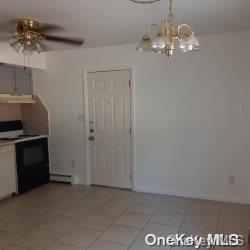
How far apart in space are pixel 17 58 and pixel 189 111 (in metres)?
2.85

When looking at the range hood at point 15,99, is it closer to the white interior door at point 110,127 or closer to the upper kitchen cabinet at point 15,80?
the upper kitchen cabinet at point 15,80

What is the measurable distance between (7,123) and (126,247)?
3.26 metres

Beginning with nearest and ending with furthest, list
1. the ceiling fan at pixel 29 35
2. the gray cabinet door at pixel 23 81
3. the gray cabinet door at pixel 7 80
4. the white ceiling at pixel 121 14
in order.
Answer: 1. the white ceiling at pixel 121 14
2. the ceiling fan at pixel 29 35
3. the gray cabinet door at pixel 7 80
4. the gray cabinet door at pixel 23 81

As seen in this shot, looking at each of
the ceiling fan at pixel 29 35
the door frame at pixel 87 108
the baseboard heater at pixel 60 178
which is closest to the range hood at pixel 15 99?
the door frame at pixel 87 108

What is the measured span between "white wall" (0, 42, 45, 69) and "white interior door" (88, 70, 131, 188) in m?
0.97

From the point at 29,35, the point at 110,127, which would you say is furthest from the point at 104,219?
the point at 29,35

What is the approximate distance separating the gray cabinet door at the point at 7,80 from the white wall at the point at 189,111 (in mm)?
837

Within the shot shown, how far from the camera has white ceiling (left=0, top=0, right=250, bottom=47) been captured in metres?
2.54

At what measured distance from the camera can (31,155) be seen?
4.66 meters

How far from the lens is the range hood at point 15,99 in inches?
174

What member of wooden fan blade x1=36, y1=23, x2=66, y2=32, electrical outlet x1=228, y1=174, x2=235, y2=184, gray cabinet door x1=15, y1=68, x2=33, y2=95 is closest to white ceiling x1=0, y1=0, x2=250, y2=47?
wooden fan blade x1=36, y1=23, x2=66, y2=32

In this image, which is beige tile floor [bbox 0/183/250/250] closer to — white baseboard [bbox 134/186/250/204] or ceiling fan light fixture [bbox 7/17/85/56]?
white baseboard [bbox 134/186/250/204]

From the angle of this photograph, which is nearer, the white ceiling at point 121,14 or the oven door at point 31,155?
the white ceiling at point 121,14

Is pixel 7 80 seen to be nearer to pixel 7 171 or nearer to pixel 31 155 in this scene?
pixel 31 155
